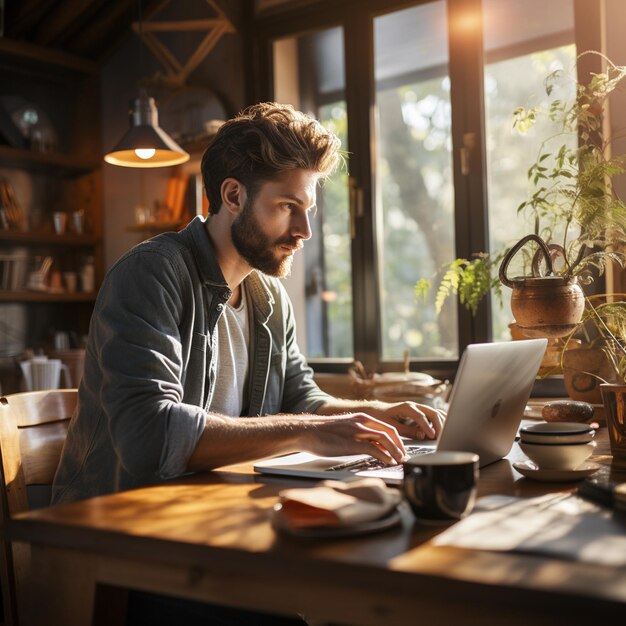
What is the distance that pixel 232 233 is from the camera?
190 centimetres

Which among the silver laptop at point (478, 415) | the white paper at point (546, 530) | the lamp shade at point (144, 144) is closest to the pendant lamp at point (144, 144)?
the lamp shade at point (144, 144)

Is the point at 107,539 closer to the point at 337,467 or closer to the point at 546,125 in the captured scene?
the point at 337,467

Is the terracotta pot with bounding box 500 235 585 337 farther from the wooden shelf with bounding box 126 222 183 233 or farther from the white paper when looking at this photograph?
the wooden shelf with bounding box 126 222 183 233

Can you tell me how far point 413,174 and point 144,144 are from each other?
4928mm

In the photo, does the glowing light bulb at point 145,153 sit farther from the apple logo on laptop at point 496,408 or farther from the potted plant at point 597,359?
the apple logo on laptop at point 496,408

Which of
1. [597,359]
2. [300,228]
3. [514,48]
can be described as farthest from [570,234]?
[300,228]

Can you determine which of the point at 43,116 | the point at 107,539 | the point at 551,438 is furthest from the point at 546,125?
the point at 107,539

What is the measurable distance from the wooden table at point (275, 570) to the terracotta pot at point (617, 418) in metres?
0.33

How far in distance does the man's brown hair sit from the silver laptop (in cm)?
71

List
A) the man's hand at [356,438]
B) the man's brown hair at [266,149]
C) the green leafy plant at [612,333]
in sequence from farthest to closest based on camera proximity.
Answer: the green leafy plant at [612,333]
the man's brown hair at [266,149]
the man's hand at [356,438]

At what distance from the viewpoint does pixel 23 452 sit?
166 centimetres

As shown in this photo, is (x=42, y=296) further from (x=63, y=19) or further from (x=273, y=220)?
(x=273, y=220)

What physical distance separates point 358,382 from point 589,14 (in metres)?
1.62

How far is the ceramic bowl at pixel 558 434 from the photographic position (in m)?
1.28
